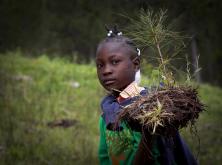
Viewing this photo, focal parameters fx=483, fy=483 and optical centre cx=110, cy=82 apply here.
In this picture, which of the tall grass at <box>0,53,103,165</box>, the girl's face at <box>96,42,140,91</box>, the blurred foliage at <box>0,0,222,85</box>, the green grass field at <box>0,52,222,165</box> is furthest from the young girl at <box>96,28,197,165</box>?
the tall grass at <box>0,53,103,165</box>

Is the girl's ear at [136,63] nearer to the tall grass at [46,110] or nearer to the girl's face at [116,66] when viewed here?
the girl's face at [116,66]

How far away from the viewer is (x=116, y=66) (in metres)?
2.82

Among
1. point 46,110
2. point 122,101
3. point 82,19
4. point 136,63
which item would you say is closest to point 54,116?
point 46,110

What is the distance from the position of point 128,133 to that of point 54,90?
23.4 feet

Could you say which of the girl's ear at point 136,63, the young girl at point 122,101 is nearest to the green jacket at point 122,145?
the young girl at point 122,101

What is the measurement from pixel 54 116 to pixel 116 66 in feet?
19.0

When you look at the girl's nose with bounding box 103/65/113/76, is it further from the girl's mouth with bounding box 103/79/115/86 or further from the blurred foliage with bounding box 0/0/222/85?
the blurred foliage with bounding box 0/0/222/85

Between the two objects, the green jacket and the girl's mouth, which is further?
the girl's mouth

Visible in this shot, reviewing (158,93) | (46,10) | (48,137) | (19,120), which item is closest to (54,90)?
(19,120)

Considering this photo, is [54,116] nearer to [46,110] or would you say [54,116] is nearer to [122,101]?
[46,110]

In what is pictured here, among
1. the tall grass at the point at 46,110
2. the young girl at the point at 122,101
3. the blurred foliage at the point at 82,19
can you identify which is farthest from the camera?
the tall grass at the point at 46,110

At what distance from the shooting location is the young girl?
8.77ft

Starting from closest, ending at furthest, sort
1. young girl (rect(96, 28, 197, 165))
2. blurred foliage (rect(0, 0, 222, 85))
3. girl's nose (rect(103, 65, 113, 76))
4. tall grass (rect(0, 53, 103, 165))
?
young girl (rect(96, 28, 197, 165)) → girl's nose (rect(103, 65, 113, 76)) → blurred foliage (rect(0, 0, 222, 85)) → tall grass (rect(0, 53, 103, 165))

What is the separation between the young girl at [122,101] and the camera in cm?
267
